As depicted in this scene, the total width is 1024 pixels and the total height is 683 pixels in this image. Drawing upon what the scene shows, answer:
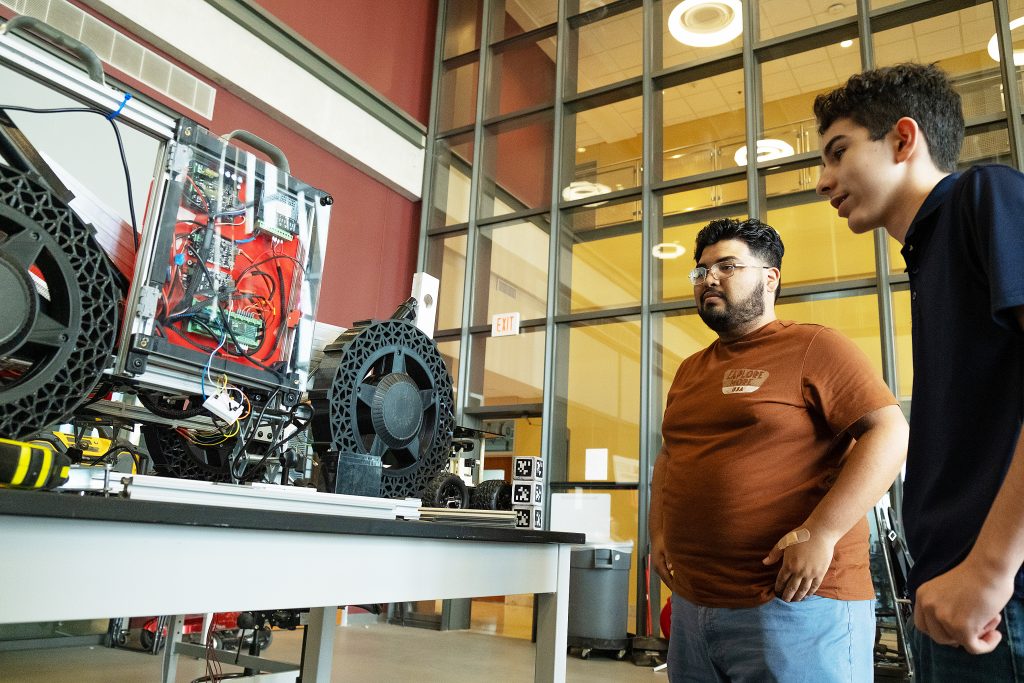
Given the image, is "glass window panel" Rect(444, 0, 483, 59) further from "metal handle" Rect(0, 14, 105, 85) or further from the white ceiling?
"metal handle" Rect(0, 14, 105, 85)

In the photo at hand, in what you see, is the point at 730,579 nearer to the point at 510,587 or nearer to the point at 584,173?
the point at 510,587

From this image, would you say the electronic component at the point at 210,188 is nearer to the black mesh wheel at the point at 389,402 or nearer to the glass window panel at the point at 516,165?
the black mesh wheel at the point at 389,402

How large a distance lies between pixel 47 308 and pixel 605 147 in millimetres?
5721

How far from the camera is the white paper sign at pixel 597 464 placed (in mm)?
5410

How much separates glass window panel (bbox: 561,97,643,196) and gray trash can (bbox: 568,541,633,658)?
9.59 feet

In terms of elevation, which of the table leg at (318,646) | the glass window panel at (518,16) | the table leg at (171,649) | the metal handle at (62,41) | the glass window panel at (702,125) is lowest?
the table leg at (171,649)

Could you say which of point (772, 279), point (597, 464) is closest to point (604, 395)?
point (597, 464)

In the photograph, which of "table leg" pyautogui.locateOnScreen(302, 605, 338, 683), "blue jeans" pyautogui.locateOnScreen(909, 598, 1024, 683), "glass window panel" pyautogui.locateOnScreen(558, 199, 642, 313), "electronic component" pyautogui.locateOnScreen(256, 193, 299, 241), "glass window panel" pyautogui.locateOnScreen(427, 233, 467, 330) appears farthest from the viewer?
"glass window panel" pyautogui.locateOnScreen(427, 233, 467, 330)

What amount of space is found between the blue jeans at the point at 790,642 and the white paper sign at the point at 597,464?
4.04 m

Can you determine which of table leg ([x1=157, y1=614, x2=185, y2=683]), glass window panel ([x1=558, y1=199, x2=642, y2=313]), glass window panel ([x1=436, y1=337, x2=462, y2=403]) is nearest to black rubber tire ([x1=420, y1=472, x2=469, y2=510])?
table leg ([x1=157, y1=614, x2=185, y2=683])

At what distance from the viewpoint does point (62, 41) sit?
102 cm

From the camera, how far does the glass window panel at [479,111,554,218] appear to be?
6.49 m

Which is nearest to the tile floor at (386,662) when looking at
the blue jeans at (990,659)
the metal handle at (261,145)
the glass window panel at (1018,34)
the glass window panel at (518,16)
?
the metal handle at (261,145)

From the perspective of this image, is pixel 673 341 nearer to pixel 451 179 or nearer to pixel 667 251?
pixel 667 251
